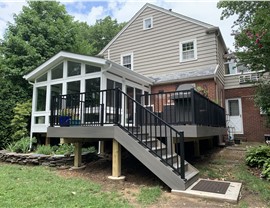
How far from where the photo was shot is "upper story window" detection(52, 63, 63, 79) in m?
8.93

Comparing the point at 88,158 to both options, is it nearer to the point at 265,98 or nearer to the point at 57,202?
the point at 57,202

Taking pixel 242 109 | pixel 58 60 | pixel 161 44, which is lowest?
pixel 242 109

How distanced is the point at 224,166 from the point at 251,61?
133 inches

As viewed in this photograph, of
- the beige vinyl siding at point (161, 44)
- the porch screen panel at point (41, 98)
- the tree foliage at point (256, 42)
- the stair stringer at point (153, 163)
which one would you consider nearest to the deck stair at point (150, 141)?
the stair stringer at point (153, 163)

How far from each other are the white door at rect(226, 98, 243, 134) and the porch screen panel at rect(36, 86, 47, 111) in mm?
9678

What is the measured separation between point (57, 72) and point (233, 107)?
952 centimetres

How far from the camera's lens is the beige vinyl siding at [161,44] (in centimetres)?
1053

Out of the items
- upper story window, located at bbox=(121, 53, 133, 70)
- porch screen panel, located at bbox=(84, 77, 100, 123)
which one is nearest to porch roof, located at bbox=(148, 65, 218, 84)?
upper story window, located at bbox=(121, 53, 133, 70)

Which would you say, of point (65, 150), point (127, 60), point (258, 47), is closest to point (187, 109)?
point (258, 47)

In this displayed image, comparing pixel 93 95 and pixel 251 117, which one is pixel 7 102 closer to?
pixel 93 95

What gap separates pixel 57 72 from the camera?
9055 mm

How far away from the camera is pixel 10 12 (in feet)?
43.2

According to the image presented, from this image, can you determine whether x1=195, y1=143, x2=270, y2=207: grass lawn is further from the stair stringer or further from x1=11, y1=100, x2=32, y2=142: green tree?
x1=11, y1=100, x2=32, y2=142: green tree

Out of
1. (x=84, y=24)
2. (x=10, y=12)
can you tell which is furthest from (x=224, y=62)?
(x=84, y=24)
